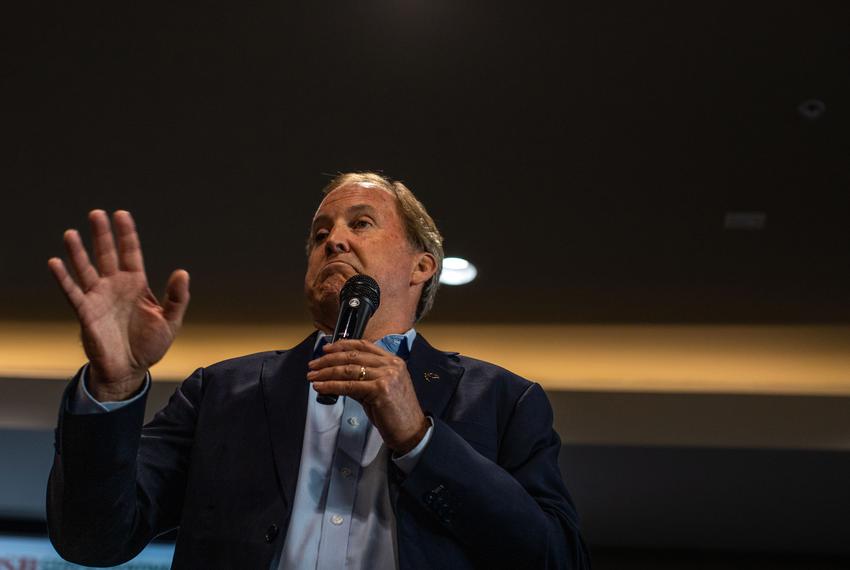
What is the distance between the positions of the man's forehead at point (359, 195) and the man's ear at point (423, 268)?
0.12 metres

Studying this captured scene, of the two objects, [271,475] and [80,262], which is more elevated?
[80,262]

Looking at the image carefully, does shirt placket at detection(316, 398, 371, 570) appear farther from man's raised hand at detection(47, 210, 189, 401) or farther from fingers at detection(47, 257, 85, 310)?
fingers at detection(47, 257, 85, 310)

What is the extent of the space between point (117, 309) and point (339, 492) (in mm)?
384

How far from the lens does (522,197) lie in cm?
356

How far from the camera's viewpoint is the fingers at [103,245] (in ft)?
3.76

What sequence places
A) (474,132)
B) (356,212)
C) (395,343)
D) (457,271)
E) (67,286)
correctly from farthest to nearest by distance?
(457,271) < (474,132) < (356,212) < (395,343) < (67,286)

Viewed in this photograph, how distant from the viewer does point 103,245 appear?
1155 mm

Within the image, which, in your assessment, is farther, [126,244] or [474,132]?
[474,132]

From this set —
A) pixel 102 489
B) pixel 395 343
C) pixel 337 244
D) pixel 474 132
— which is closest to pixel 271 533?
pixel 102 489

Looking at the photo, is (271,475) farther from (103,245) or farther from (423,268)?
(423,268)

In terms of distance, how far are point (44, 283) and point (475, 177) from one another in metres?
2.31

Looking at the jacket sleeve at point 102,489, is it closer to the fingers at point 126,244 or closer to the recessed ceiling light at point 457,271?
the fingers at point 126,244

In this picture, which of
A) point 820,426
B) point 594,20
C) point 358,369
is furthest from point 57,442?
point 820,426

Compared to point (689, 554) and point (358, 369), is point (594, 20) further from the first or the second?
point (689, 554)
